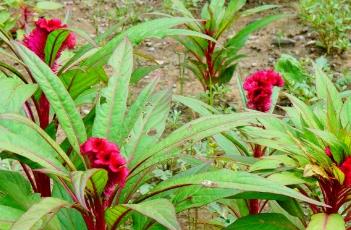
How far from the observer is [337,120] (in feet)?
6.20

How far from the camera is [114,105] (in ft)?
5.83

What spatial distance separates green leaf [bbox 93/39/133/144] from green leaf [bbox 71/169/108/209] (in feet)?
0.62

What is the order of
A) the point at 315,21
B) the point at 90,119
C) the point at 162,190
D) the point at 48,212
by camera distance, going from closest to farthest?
the point at 48,212, the point at 162,190, the point at 90,119, the point at 315,21

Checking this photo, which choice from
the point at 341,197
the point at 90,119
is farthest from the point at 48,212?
the point at 341,197

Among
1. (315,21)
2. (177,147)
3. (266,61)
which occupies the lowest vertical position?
(266,61)

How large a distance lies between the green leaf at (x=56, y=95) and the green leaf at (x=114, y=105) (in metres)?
0.05

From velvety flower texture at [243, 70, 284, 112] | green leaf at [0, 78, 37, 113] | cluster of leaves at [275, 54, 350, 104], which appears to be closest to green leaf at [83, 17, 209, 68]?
green leaf at [0, 78, 37, 113]

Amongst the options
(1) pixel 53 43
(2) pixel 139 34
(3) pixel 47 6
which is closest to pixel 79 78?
(1) pixel 53 43

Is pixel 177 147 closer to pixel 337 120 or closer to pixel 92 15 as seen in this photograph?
pixel 337 120

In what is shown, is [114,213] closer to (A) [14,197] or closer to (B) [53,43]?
(A) [14,197]

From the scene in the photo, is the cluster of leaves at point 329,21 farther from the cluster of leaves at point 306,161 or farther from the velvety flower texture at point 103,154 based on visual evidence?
the velvety flower texture at point 103,154

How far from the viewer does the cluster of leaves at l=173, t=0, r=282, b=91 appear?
3.61 m

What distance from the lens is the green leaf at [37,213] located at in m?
1.37

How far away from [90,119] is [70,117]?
A: 12.6 inches
